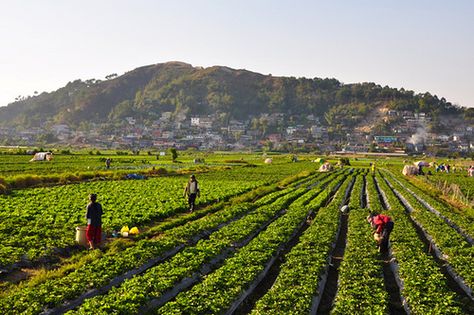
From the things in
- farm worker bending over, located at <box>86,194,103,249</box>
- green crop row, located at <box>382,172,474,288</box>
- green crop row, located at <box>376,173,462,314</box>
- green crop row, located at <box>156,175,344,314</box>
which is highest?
farm worker bending over, located at <box>86,194,103,249</box>

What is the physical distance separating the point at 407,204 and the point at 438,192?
11.9 m

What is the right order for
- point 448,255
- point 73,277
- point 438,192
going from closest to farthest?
1. point 73,277
2. point 448,255
3. point 438,192

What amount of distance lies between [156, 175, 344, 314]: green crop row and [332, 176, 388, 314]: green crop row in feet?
8.29

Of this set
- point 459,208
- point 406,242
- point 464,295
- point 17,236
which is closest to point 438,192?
point 459,208

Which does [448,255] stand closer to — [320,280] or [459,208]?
[320,280]

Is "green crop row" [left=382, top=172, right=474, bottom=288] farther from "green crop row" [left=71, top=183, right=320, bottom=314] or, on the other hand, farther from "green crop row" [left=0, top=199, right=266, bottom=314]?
"green crop row" [left=0, top=199, right=266, bottom=314]

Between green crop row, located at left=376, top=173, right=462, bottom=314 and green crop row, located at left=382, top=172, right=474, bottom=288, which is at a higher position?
green crop row, located at left=376, top=173, right=462, bottom=314

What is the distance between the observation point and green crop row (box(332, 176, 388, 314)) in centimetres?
1036

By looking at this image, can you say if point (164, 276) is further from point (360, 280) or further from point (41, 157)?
point (41, 157)

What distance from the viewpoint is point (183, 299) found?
1042 cm

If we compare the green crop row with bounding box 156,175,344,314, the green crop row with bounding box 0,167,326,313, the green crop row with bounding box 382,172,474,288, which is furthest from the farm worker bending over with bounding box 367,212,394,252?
the green crop row with bounding box 0,167,326,313

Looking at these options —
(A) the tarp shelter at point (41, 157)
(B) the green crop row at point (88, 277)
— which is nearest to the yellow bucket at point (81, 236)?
(B) the green crop row at point (88, 277)

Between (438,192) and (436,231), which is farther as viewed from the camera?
(438,192)

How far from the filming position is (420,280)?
12.4 metres
